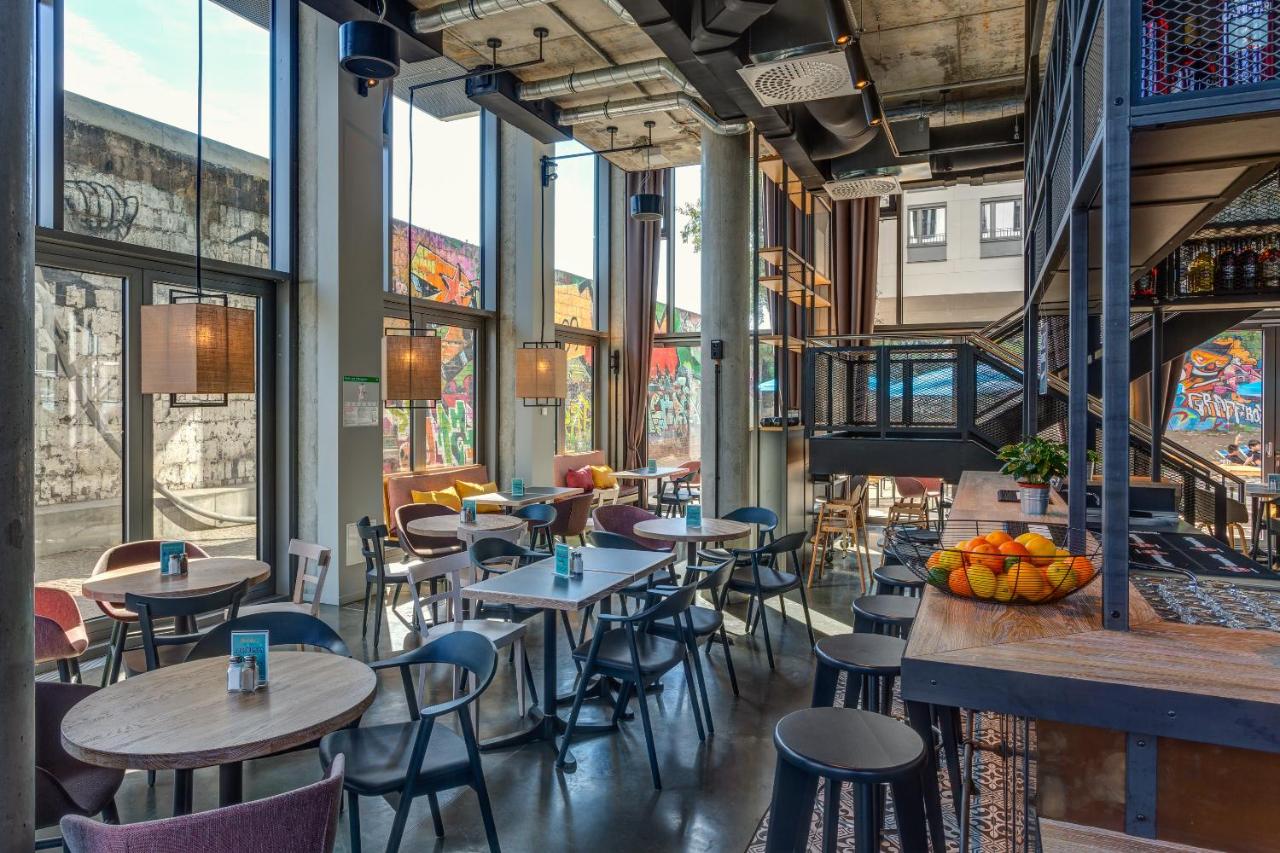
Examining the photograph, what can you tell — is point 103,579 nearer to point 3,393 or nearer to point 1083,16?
point 3,393

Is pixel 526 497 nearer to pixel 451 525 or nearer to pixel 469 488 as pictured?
pixel 469 488

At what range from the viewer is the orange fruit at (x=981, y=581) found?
1.83m

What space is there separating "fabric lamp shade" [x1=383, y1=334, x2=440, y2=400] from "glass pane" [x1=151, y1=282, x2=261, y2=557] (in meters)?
1.15

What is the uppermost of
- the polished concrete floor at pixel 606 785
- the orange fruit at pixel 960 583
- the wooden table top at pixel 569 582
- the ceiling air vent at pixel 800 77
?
the ceiling air vent at pixel 800 77

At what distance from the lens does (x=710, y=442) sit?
6648 mm

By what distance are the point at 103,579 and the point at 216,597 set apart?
96cm

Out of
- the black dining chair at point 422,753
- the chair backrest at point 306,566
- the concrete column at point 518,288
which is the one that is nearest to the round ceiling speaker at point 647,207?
the concrete column at point 518,288

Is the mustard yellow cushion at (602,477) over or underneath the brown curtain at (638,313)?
underneath

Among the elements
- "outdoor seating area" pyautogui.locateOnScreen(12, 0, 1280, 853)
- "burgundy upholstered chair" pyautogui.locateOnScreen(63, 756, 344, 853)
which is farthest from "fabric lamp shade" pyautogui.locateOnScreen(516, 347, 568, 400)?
"burgundy upholstered chair" pyautogui.locateOnScreen(63, 756, 344, 853)

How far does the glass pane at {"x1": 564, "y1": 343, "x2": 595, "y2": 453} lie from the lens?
10.8 m

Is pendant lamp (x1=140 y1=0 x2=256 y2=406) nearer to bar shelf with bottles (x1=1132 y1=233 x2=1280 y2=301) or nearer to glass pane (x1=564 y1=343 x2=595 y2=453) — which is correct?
bar shelf with bottles (x1=1132 y1=233 x2=1280 y2=301)

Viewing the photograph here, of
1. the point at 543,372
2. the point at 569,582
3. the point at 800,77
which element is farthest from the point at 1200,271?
the point at 543,372

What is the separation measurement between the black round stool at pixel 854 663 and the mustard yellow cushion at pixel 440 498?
5.34 meters

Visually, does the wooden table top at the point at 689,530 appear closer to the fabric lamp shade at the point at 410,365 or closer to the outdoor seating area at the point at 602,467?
the outdoor seating area at the point at 602,467
